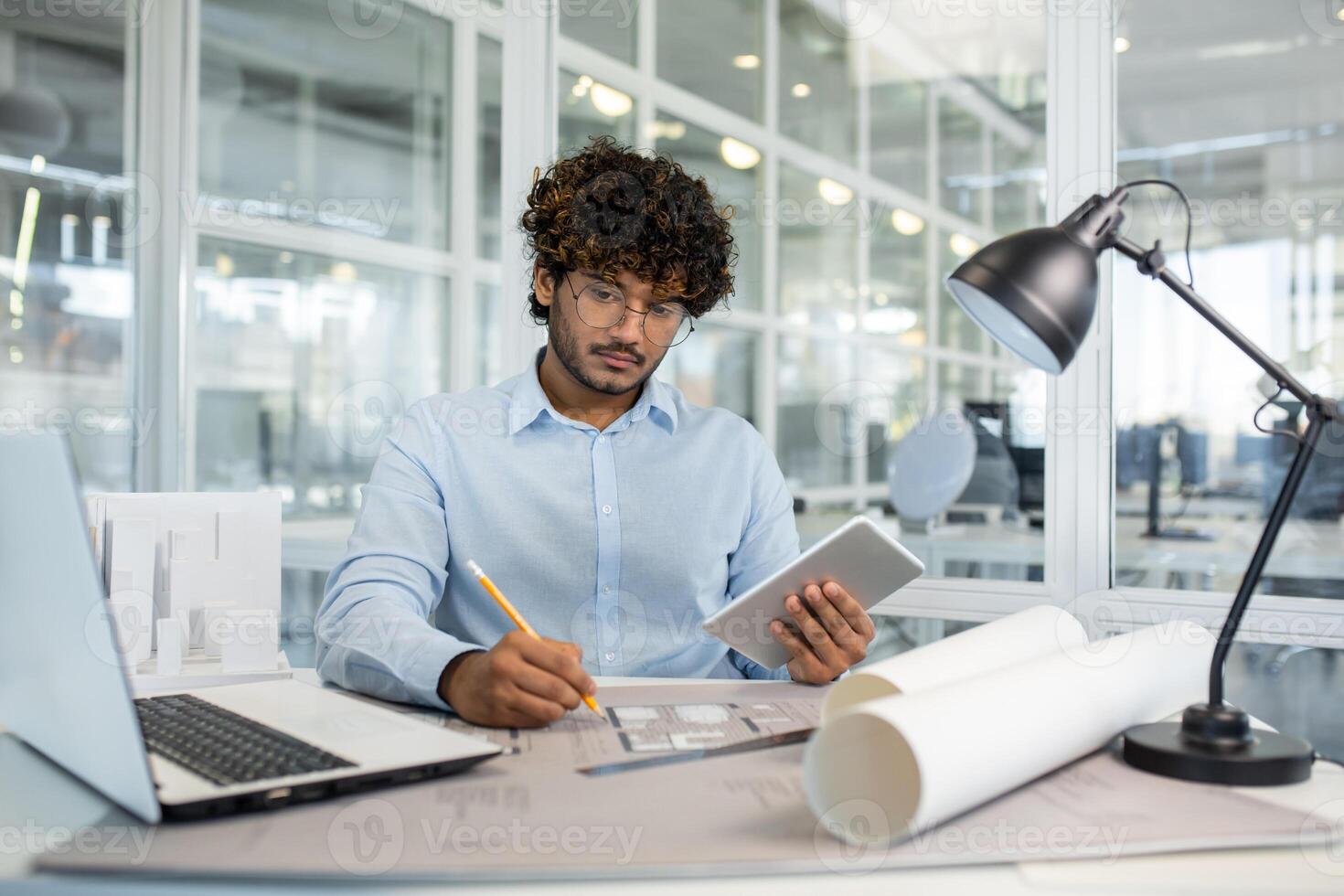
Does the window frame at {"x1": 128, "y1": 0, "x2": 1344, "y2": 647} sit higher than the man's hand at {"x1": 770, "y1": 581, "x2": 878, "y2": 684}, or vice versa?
the window frame at {"x1": 128, "y1": 0, "x2": 1344, "y2": 647}

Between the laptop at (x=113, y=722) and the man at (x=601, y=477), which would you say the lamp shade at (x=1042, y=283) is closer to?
the laptop at (x=113, y=722)

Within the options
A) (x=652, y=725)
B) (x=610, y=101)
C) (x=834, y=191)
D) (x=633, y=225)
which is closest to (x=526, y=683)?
(x=652, y=725)

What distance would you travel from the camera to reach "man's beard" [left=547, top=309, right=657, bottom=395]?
1583mm

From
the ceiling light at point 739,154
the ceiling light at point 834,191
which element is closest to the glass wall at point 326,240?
the ceiling light at point 739,154

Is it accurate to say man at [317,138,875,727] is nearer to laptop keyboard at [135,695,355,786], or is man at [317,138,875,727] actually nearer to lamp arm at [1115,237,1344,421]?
laptop keyboard at [135,695,355,786]

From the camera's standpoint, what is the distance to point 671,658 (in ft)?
5.06

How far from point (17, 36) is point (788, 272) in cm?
272

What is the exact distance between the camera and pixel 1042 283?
0.92m

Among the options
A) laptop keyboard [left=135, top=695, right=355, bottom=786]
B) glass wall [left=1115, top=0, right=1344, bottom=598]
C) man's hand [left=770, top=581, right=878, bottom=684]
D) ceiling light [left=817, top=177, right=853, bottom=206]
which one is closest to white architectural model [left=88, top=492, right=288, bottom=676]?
laptop keyboard [left=135, top=695, right=355, bottom=786]

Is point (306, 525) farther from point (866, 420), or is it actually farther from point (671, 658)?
point (866, 420)

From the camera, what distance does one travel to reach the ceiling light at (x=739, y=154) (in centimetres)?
363

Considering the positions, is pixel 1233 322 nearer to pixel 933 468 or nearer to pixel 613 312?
A: pixel 933 468

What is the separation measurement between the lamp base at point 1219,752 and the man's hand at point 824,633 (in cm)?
35

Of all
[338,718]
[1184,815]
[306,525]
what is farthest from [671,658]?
[306,525]
